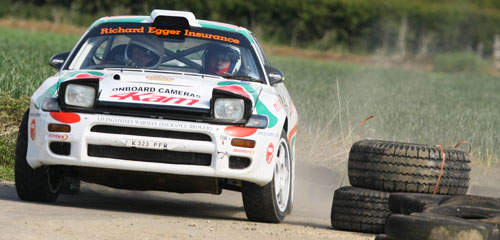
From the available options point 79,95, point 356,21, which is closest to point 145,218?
point 79,95

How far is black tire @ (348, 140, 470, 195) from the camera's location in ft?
24.4

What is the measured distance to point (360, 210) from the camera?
753 cm

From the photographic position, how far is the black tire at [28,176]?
293 inches

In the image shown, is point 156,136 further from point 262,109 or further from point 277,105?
point 277,105

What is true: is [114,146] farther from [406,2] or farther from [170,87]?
[406,2]

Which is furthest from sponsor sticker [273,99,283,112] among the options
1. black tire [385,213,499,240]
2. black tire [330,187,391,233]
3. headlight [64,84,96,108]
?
black tire [385,213,499,240]

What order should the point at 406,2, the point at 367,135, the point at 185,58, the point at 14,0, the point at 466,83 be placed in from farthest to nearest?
1. the point at 406,2
2. the point at 14,0
3. the point at 466,83
4. the point at 367,135
5. the point at 185,58

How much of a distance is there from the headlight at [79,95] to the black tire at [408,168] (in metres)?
2.13

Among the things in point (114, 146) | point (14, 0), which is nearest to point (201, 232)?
point (114, 146)

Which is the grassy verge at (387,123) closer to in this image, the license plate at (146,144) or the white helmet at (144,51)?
the white helmet at (144,51)

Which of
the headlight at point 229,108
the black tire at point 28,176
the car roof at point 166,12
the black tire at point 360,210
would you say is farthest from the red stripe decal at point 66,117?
the black tire at point 360,210

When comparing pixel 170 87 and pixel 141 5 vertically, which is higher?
pixel 170 87

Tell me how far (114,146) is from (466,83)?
30.1m

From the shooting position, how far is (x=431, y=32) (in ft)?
238
